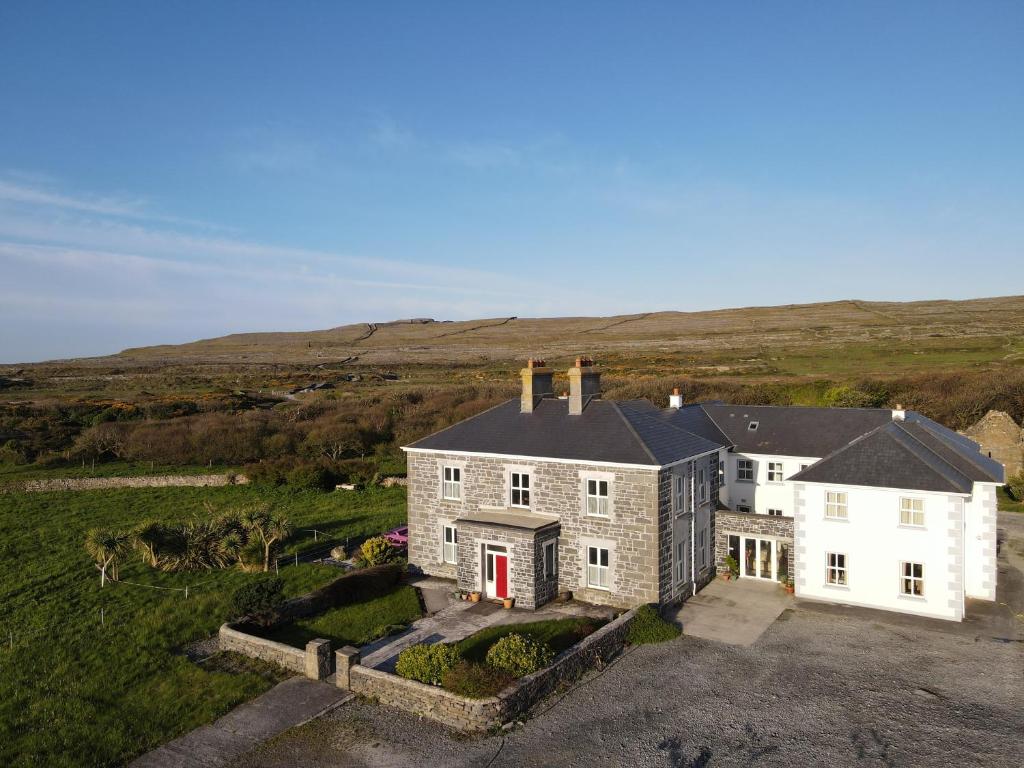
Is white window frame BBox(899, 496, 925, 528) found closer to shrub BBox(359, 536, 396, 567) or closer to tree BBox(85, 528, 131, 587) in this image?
shrub BBox(359, 536, 396, 567)

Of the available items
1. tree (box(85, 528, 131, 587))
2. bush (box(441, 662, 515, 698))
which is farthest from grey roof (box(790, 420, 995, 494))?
tree (box(85, 528, 131, 587))

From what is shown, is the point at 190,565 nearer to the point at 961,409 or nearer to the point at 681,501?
the point at 681,501

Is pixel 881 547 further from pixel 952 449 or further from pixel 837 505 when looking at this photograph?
pixel 952 449

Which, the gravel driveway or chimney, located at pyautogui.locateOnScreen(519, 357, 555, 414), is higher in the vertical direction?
chimney, located at pyautogui.locateOnScreen(519, 357, 555, 414)

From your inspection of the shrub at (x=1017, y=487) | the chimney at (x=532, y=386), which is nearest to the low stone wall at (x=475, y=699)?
the chimney at (x=532, y=386)

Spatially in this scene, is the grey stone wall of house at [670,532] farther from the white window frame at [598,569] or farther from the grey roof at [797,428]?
the grey roof at [797,428]

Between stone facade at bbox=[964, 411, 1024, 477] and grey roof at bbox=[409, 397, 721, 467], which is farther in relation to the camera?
stone facade at bbox=[964, 411, 1024, 477]
